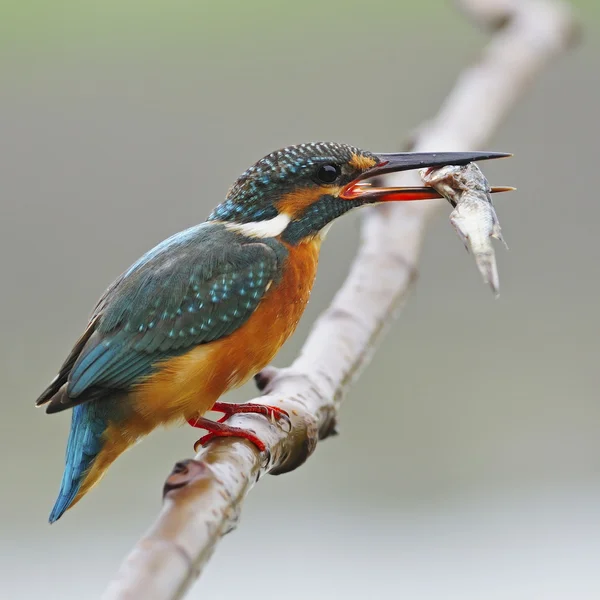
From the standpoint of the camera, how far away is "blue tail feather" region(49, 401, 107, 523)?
1.87 m

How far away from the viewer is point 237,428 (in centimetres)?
166

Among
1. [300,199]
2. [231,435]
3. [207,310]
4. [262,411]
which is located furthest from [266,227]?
[231,435]

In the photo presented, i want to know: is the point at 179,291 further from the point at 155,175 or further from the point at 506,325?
the point at 506,325

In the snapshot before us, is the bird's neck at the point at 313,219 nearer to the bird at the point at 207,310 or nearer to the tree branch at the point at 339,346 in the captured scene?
the bird at the point at 207,310

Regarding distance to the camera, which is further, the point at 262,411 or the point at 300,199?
the point at 300,199

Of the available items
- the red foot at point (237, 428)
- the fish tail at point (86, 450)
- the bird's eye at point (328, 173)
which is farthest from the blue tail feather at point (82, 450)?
the bird's eye at point (328, 173)

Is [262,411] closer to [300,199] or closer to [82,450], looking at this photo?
[82,450]

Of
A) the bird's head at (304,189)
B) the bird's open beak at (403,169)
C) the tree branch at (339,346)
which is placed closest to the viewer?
the tree branch at (339,346)

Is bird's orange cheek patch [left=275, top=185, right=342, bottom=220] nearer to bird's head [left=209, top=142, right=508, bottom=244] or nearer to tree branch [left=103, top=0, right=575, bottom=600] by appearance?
bird's head [left=209, top=142, right=508, bottom=244]

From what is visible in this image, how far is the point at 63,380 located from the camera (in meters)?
1.90

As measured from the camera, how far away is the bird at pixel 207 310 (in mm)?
1885

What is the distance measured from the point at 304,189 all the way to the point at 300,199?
0.02 m

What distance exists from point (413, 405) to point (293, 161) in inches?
81.2

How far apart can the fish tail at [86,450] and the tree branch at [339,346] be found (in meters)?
0.27
